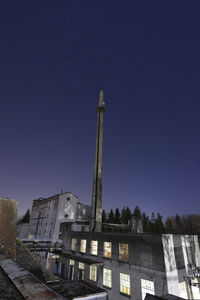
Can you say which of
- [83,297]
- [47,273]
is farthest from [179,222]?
[83,297]

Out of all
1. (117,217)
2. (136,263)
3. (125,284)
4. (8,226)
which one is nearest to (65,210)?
(125,284)

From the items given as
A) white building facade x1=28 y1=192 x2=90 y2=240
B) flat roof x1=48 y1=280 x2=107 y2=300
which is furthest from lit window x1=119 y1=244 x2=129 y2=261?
white building facade x1=28 y1=192 x2=90 y2=240

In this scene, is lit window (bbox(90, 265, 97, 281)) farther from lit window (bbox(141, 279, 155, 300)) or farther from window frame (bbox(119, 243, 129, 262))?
lit window (bbox(141, 279, 155, 300))

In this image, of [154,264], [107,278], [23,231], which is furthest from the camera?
[23,231]

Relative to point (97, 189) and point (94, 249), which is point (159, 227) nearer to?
point (97, 189)

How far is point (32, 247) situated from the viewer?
2466 centimetres

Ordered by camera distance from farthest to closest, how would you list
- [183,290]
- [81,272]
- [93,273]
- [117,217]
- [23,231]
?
[117,217] → [23,231] → [81,272] → [93,273] → [183,290]

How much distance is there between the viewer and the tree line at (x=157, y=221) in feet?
218

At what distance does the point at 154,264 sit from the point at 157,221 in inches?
2355

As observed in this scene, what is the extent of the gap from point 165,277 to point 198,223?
238 ft

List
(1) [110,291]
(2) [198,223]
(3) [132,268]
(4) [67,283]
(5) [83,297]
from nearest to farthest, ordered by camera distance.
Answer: (5) [83,297]
(4) [67,283]
(3) [132,268]
(1) [110,291]
(2) [198,223]

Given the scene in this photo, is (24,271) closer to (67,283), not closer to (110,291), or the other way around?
(67,283)

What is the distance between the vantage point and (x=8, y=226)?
31.6ft

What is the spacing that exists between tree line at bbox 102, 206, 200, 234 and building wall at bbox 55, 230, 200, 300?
4755 centimetres
